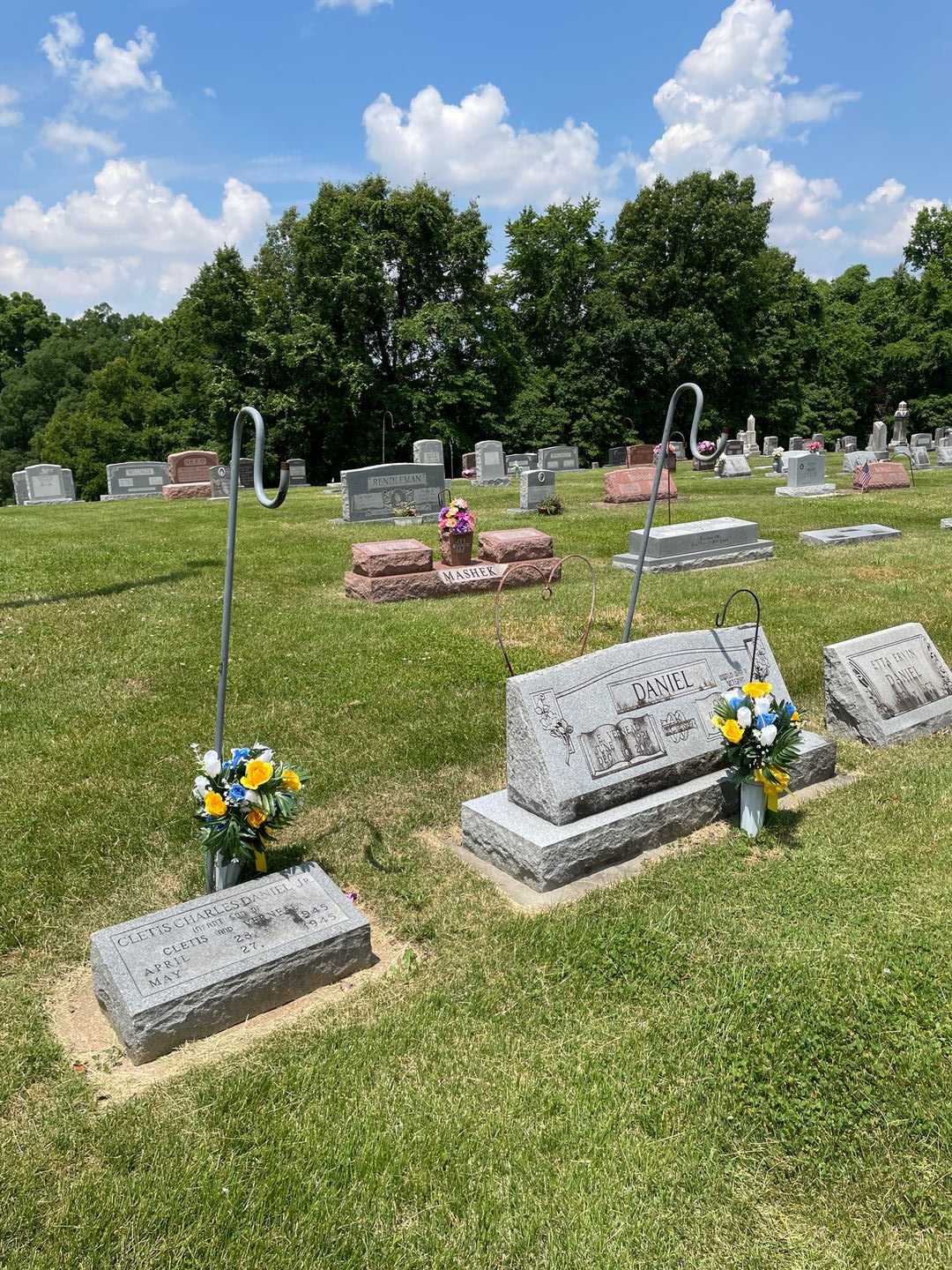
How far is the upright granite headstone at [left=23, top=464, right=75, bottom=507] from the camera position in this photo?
1033 inches

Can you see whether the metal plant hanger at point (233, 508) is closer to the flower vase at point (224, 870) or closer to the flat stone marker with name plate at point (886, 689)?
the flower vase at point (224, 870)

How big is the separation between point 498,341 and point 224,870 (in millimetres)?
36108

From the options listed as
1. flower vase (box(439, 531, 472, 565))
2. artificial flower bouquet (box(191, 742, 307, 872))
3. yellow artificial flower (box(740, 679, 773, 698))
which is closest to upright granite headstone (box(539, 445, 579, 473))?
flower vase (box(439, 531, 472, 565))

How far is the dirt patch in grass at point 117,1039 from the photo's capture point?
3.41 meters

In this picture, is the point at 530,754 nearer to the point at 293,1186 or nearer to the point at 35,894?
the point at 293,1186

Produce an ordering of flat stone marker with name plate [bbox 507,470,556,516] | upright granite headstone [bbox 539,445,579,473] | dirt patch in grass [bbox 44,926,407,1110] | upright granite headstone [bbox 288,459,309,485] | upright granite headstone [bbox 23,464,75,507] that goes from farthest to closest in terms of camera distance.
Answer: upright granite headstone [bbox 539,445,579,473] < upright granite headstone [bbox 288,459,309,485] < upright granite headstone [bbox 23,464,75,507] < flat stone marker with name plate [bbox 507,470,556,516] < dirt patch in grass [bbox 44,926,407,1110]

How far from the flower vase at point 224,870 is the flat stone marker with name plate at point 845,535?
41.9 feet

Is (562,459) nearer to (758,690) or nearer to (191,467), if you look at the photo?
(191,467)

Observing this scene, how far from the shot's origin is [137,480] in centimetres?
2775

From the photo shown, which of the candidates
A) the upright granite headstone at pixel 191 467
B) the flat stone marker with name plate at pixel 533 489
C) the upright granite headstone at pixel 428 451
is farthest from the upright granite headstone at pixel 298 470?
the flat stone marker with name plate at pixel 533 489

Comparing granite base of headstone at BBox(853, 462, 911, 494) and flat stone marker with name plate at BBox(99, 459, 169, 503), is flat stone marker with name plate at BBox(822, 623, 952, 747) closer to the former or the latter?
granite base of headstone at BBox(853, 462, 911, 494)

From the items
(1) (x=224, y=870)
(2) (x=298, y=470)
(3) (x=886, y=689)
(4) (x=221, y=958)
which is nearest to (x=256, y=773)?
(1) (x=224, y=870)

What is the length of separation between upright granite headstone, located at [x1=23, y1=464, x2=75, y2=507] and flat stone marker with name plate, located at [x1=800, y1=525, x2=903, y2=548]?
22.7 metres

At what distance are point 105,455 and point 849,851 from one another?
146 feet
